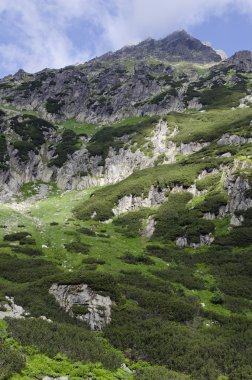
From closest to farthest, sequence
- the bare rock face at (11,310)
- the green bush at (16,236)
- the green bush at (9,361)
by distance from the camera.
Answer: the green bush at (9,361)
the bare rock face at (11,310)
the green bush at (16,236)

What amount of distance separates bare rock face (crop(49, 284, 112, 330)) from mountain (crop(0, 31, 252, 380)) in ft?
0.24

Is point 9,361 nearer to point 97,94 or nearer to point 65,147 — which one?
point 65,147

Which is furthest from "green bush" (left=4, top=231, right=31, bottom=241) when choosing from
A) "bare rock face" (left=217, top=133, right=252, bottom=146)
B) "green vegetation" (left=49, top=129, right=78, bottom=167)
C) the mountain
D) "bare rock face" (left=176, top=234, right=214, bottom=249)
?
"green vegetation" (left=49, top=129, right=78, bottom=167)

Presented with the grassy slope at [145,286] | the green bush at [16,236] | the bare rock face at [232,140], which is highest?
the bare rock face at [232,140]

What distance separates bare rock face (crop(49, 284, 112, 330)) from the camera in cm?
2272

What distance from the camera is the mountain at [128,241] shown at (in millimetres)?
17891

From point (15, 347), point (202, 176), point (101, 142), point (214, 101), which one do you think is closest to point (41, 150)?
point (101, 142)

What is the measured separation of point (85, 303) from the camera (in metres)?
23.8

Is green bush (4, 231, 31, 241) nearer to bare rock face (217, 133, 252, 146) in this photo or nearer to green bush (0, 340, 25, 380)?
green bush (0, 340, 25, 380)

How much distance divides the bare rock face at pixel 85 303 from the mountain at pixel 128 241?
7 centimetres

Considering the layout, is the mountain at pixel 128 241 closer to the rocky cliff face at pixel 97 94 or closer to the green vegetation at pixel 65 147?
the green vegetation at pixel 65 147

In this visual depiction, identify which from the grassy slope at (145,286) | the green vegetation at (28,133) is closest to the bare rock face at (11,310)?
the grassy slope at (145,286)

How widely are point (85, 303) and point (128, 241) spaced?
27.7 metres

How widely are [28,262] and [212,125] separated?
71.7 m
